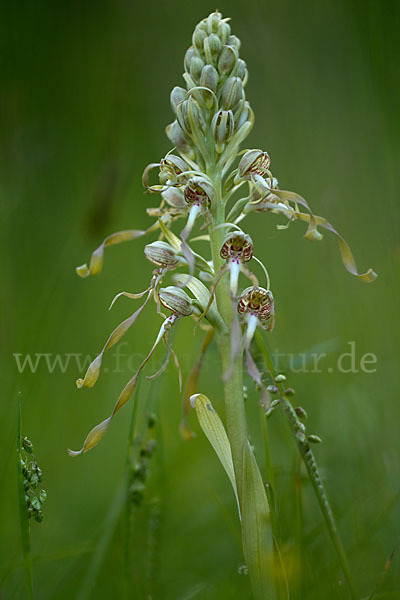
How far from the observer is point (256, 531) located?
1272 millimetres

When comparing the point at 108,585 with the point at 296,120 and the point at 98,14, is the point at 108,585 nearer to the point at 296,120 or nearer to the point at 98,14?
the point at 296,120

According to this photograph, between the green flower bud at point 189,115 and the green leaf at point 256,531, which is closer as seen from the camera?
the green leaf at point 256,531

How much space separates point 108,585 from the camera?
5.23ft

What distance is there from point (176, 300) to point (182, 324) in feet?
5.61

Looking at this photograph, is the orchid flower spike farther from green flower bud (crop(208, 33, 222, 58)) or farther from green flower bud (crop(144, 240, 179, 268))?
green flower bud (crop(208, 33, 222, 58))

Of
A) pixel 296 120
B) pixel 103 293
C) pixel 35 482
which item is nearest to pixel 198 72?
pixel 35 482

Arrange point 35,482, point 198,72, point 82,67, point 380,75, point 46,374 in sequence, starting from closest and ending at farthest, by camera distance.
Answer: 1. point 35,482
2. point 198,72
3. point 380,75
4. point 46,374
5. point 82,67

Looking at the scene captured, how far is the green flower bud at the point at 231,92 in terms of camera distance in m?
1.56

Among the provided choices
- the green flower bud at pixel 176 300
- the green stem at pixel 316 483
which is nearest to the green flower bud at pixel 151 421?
the green flower bud at pixel 176 300

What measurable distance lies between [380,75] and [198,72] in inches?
35.2

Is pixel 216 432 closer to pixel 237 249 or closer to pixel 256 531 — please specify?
pixel 256 531

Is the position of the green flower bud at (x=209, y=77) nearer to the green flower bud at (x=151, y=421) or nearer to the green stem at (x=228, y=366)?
the green stem at (x=228, y=366)

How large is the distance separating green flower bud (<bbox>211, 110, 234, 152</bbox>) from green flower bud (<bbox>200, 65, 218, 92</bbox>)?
93 millimetres

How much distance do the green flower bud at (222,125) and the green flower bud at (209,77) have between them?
93 mm
